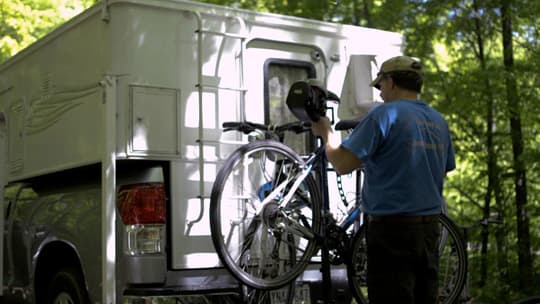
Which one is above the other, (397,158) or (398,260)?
(397,158)

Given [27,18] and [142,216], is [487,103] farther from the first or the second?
[27,18]

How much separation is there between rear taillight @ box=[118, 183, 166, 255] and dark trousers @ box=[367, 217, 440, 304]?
1596 millimetres

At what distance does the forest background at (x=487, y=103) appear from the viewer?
1039 cm

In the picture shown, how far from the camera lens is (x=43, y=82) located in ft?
21.1

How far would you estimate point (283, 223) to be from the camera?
5227 mm

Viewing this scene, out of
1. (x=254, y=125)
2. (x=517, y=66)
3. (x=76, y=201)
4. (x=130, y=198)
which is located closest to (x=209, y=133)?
(x=254, y=125)

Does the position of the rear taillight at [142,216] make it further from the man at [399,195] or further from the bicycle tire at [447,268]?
the man at [399,195]

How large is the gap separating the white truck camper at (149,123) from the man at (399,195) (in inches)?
59.0

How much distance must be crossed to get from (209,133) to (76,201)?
1149 mm

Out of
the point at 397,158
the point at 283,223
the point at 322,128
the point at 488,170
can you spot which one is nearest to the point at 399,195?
the point at 397,158

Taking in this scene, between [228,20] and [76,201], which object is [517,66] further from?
[76,201]

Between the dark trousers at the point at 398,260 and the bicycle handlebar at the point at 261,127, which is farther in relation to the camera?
the bicycle handlebar at the point at 261,127

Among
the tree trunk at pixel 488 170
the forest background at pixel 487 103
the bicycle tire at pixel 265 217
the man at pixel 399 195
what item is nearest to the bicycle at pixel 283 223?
the bicycle tire at pixel 265 217

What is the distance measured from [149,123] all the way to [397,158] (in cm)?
197
